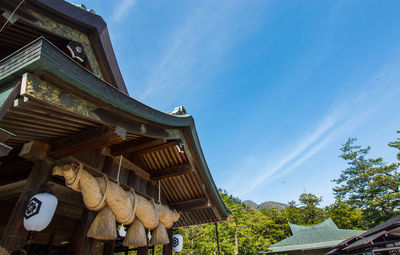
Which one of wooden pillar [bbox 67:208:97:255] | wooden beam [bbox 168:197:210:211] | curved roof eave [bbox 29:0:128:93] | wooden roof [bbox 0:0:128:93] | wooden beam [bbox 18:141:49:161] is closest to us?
wooden beam [bbox 18:141:49:161]

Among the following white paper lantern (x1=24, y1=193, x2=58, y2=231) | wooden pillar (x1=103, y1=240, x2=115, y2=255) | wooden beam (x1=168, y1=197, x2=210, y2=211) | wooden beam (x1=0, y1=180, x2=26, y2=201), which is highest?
wooden beam (x1=0, y1=180, x2=26, y2=201)

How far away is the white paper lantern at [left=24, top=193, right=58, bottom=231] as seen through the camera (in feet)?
8.28

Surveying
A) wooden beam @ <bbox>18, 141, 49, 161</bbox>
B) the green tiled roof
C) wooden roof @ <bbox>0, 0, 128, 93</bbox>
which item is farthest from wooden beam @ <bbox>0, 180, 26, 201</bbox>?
the green tiled roof

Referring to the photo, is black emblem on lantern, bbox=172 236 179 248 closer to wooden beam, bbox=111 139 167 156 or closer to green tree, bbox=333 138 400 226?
wooden beam, bbox=111 139 167 156

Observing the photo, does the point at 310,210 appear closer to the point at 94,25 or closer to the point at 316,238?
the point at 316,238

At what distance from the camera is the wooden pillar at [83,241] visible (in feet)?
10.4

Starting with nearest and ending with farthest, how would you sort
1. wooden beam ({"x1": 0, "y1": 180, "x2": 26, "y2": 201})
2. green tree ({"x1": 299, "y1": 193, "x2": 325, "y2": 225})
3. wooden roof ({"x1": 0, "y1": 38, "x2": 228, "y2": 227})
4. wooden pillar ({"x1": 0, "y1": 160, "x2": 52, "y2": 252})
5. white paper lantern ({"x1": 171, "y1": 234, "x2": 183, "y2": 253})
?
wooden roof ({"x1": 0, "y1": 38, "x2": 228, "y2": 227}) → wooden pillar ({"x1": 0, "y1": 160, "x2": 52, "y2": 252}) → wooden beam ({"x1": 0, "y1": 180, "x2": 26, "y2": 201}) → white paper lantern ({"x1": 171, "y1": 234, "x2": 183, "y2": 253}) → green tree ({"x1": 299, "y1": 193, "x2": 325, "y2": 225})

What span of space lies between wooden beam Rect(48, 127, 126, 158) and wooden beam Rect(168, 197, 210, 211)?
10.6ft

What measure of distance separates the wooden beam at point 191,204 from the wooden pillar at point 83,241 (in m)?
2.50

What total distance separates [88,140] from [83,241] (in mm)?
1623

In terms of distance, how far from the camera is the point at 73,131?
3.02m

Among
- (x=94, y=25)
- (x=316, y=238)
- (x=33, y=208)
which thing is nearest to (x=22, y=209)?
(x=33, y=208)

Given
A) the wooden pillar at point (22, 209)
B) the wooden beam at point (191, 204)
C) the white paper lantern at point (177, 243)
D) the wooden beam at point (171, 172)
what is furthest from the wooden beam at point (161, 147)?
the white paper lantern at point (177, 243)

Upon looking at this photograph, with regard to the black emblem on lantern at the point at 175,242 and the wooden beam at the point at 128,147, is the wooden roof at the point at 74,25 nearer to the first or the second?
the wooden beam at the point at 128,147
